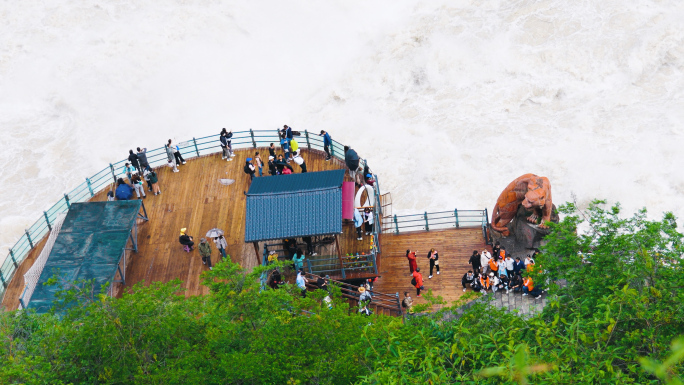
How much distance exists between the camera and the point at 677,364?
13.3m

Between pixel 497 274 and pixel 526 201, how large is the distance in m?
2.79

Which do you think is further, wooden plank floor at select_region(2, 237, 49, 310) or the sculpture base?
wooden plank floor at select_region(2, 237, 49, 310)

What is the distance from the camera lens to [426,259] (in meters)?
28.7

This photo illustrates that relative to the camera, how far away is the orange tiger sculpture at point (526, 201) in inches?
1047

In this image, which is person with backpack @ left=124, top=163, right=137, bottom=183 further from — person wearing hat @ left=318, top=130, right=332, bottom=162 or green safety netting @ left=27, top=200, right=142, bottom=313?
person wearing hat @ left=318, top=130, right=332, bottom=162

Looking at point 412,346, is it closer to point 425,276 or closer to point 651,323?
point 651,323

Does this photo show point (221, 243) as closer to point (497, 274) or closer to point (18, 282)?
point (18, 282)

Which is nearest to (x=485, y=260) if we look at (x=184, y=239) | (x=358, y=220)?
(x=358, y=220)

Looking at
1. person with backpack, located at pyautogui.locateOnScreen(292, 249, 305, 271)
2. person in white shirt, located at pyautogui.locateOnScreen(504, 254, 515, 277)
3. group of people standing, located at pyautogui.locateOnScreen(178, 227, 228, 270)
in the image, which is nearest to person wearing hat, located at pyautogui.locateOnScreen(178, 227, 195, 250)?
group of people standing, located at pyautogui.locateOnScreen(178, 227, 228, 270)

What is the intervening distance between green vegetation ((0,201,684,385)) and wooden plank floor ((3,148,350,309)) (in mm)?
6705

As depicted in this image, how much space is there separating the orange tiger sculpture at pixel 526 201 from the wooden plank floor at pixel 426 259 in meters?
1.29

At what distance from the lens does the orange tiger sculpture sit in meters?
26.6

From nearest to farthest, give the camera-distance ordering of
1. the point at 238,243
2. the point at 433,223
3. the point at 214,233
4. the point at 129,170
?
the point at 214,233, the point at 238,243, the point at 129,170, the point at 433,223

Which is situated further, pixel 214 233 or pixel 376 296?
pixel 214 233
